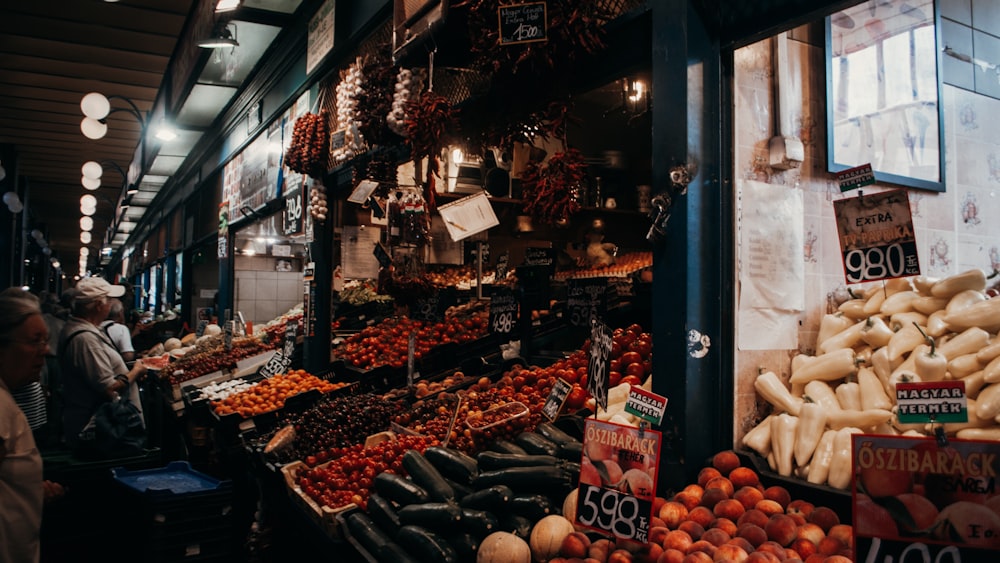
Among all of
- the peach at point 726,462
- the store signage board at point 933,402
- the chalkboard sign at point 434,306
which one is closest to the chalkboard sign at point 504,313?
the chalkboard sign at point 434,306

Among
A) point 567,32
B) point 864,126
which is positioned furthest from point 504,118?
point 864,126

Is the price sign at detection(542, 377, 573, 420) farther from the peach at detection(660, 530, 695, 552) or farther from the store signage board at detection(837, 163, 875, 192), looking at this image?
the store signage board at detection(837, 163, 875, 192)

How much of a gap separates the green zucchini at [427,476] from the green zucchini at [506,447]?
32 centimetres

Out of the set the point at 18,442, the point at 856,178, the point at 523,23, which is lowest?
the point at 18,442

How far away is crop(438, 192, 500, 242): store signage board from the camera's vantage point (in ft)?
14.2

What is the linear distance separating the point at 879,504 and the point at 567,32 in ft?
7.90

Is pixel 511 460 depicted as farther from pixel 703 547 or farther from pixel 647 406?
pixel 703 547

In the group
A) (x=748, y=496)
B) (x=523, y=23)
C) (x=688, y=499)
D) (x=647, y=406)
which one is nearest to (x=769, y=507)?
(x=748, y=496)

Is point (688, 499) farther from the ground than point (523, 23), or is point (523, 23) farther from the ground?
point (523, 23)

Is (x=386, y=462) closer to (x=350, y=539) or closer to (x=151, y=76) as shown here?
(x=350, y=539)

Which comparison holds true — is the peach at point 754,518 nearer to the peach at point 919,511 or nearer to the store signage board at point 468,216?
the peach at point 919,511

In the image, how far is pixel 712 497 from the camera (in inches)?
94.3

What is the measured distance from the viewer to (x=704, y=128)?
277 cm

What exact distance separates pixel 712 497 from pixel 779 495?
0.81 ft
